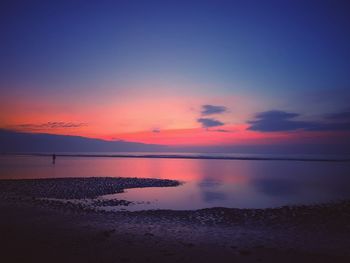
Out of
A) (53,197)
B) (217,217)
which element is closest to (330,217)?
(217,217)

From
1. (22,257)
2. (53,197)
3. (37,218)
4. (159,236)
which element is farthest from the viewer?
(53,197)

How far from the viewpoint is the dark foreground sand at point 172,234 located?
11.3 meters

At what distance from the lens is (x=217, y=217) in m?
19.0

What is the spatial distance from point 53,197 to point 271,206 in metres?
18.0

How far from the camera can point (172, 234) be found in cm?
1459

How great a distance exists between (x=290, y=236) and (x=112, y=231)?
872 centimetres

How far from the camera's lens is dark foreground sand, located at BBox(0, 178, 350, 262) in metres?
11.3

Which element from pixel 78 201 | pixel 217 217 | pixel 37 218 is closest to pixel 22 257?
pixel 37 218

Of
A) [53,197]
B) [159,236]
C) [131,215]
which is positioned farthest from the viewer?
[53,197]

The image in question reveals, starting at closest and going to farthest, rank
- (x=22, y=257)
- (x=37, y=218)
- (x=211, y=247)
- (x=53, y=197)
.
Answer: (x=22, y=257)
(x=211, y=247)
(x=37, y=218)
(x=53, y=197)

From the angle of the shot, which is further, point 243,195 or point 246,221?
point 243,195

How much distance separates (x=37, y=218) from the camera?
1720 centimetres

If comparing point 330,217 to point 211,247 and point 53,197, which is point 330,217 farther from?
point 53,197

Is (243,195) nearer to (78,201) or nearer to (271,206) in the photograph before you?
(271,206)
